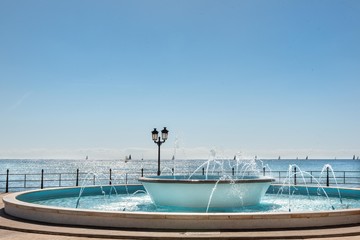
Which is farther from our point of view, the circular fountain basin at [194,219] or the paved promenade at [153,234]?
the circular fountain basin at [194,219]

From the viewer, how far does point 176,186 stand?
542 inches

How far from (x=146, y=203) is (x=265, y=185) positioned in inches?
184

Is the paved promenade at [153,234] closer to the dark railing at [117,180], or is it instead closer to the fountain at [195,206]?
the fountain at [195,206]

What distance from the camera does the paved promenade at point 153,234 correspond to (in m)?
9.40

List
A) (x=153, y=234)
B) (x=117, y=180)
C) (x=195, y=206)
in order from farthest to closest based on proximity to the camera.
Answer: (x=117, y=180) < (x=195, y=206) < (x=153, y=234)

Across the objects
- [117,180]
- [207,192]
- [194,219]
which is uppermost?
[207,192]

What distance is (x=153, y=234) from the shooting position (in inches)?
378

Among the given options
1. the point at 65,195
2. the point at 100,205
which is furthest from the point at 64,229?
the point at 65,195

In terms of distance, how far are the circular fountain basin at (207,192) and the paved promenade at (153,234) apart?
3566mm

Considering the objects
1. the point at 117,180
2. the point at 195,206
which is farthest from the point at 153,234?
the point at 117,180

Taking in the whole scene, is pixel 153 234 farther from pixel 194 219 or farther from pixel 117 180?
pixel 117 180

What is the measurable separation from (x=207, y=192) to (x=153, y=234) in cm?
420

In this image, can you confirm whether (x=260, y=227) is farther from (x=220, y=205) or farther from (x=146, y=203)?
(x=146, y=203)

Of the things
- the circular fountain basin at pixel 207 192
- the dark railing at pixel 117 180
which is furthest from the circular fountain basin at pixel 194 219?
the dark railing at pixel 117 180
